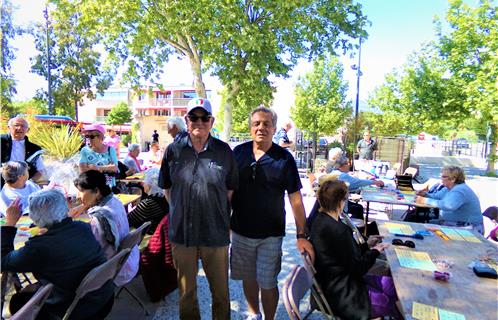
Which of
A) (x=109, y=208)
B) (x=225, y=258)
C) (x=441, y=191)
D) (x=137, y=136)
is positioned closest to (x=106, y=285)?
(x=109, y=208)

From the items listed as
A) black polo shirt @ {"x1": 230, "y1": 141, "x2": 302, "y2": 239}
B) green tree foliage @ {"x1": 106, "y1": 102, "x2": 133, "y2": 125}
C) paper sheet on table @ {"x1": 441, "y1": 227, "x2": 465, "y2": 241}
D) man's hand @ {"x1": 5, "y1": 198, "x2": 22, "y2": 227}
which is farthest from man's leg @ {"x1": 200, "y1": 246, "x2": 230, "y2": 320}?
green tree foliage @ {"x1": 106, "y1": 102, "x2": 133, "y2": 125}

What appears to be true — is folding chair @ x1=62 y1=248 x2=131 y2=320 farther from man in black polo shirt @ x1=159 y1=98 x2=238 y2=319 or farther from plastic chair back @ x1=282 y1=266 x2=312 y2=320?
plastic chair back @ x1=282 y1=266 x2=312 y2=320

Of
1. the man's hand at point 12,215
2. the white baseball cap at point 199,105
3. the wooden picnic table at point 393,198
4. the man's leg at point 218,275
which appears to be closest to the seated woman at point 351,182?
the wooden picnic table at point 393,198

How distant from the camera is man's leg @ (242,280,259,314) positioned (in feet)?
8.66

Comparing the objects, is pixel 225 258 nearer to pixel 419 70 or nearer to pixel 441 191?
pixel 441 191

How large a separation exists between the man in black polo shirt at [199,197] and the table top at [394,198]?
9.98 ft

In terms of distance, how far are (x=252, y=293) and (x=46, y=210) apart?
1634 millimetres

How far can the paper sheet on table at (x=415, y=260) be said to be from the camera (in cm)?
229

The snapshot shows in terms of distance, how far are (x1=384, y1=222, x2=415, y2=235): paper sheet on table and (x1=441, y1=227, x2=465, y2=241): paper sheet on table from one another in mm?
324

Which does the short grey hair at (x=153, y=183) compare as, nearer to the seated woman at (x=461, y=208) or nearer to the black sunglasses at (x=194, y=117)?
the black sunglasses at (x=194, y=117)

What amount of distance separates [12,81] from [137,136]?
33.2 feet

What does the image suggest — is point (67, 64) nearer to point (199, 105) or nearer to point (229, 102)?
point (229, 102)

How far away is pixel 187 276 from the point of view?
247 cm

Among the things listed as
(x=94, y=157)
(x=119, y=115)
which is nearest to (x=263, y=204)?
(x=94, y=157)
